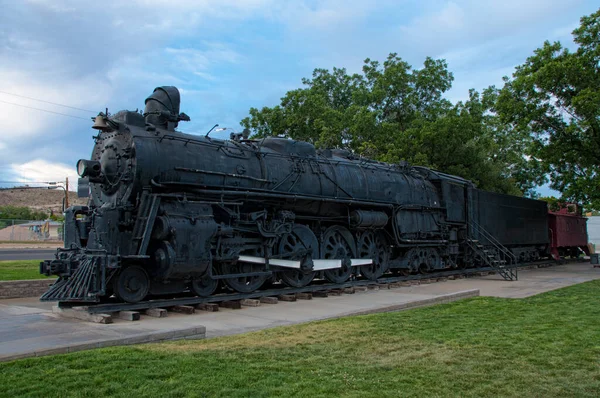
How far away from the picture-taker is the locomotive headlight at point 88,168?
421 inches

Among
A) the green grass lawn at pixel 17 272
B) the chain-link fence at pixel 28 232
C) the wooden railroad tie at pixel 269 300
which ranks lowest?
the wooden railroad tie at pixel 269 300

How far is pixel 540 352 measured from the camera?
21.6 feet

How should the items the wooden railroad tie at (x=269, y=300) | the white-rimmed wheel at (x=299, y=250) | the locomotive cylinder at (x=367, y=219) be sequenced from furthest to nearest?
the locomotive cylinder at (x=367, y=219) < the white-rimmed wheel at (x=299, y=250) < the wooden railroad tie at (x=269, y=300)

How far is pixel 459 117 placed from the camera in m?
28.4

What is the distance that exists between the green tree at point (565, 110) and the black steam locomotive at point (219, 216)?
27.9 feet

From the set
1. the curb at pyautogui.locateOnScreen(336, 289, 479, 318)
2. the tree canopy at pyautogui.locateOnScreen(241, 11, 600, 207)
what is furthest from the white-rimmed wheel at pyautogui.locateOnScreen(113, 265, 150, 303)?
the tree canopy at pyautogui.locateOnScreen(241, 11, 600, 207)

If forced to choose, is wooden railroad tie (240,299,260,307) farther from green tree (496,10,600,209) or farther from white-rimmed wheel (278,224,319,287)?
green tree (496,10,600,209)

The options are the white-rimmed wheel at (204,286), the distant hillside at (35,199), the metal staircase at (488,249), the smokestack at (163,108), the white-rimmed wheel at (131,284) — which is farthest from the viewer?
the distant hillside at (35,199)

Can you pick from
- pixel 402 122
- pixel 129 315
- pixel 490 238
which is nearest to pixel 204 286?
pixel 129 315

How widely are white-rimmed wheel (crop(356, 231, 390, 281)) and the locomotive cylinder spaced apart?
22.3 inches

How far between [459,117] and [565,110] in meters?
6.44

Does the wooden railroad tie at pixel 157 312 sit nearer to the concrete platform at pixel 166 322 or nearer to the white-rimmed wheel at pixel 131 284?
the concrete platform at pixel 166 322

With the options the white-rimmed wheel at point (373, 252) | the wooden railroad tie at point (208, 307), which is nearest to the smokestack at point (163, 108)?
the wooden railroad tie at point (208, 307)

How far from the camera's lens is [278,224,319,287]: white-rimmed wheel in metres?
13.2
